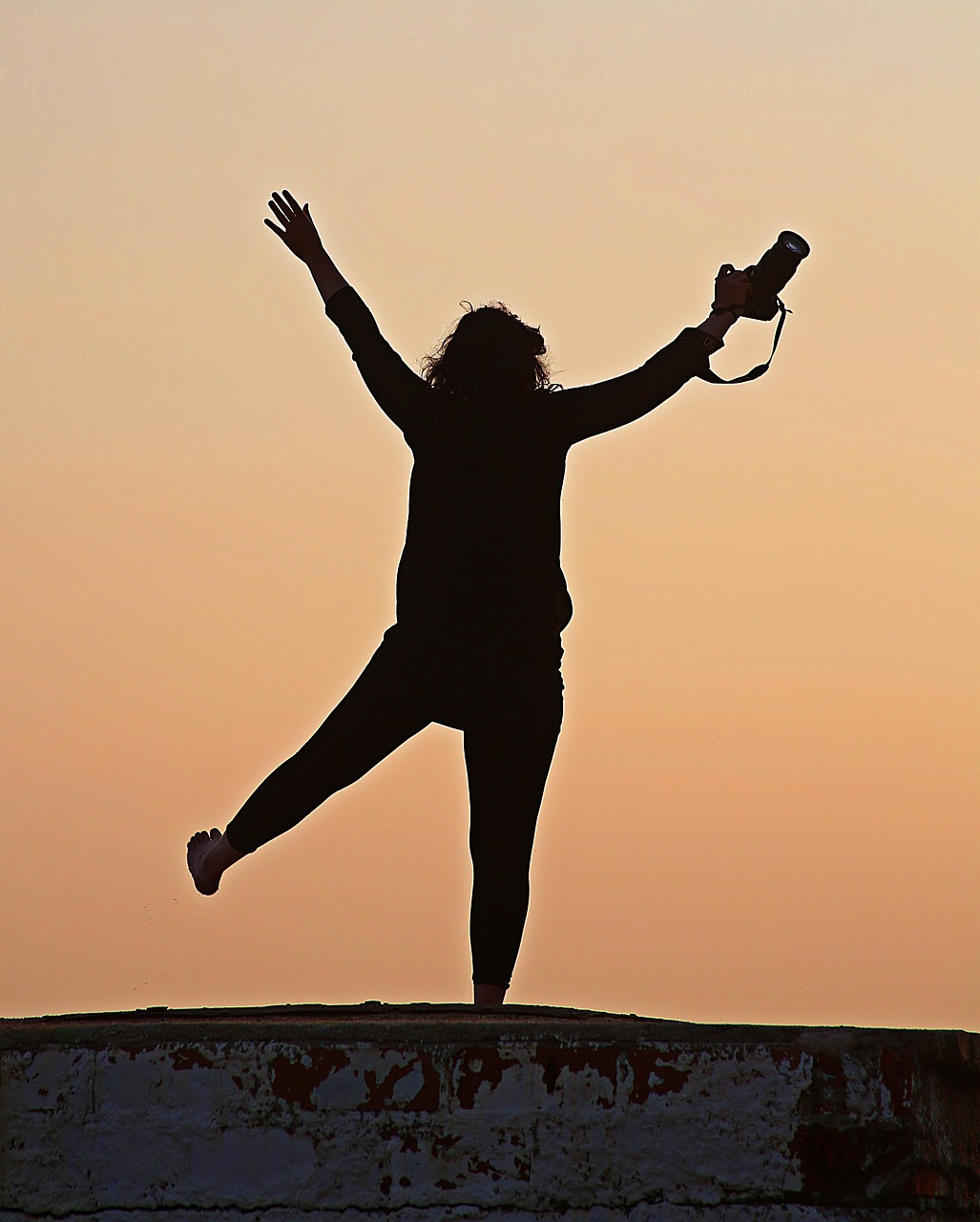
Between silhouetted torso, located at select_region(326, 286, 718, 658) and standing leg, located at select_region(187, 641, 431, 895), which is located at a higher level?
silhouetted torso, located at select_region(326, 286, 718, 658)

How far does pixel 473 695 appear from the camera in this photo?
424 cm

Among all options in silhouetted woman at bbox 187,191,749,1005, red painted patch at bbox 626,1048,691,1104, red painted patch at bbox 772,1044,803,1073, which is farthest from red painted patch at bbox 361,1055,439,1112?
silhouetted woman at bbox 187,191,749,1005

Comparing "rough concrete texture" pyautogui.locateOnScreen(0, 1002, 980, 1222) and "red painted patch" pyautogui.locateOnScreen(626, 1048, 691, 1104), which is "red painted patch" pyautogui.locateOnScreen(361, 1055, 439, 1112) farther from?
"red painted patch" pyautogui.locateOnScreen(626, 1048, 691, 1104)

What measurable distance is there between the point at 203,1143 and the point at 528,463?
203 centimetres

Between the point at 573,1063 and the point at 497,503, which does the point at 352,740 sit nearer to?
the point at 497,503

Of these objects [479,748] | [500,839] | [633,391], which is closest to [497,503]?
[633,391]

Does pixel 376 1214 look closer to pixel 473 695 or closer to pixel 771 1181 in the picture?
pixel 771 1181

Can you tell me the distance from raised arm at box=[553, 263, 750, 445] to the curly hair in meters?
0.12

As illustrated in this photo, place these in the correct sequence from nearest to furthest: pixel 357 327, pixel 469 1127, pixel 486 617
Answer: pixel 469 1127 → pixel 486 617 → pixel 357 327

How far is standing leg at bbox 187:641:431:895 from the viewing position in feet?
14.0

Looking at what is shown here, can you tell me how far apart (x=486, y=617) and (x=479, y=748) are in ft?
1.07

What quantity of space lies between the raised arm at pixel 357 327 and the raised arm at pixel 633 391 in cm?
39

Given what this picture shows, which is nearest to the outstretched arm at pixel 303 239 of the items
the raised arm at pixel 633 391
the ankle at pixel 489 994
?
the raised arm at pixel 633 391

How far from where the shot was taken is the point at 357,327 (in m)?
4.45
